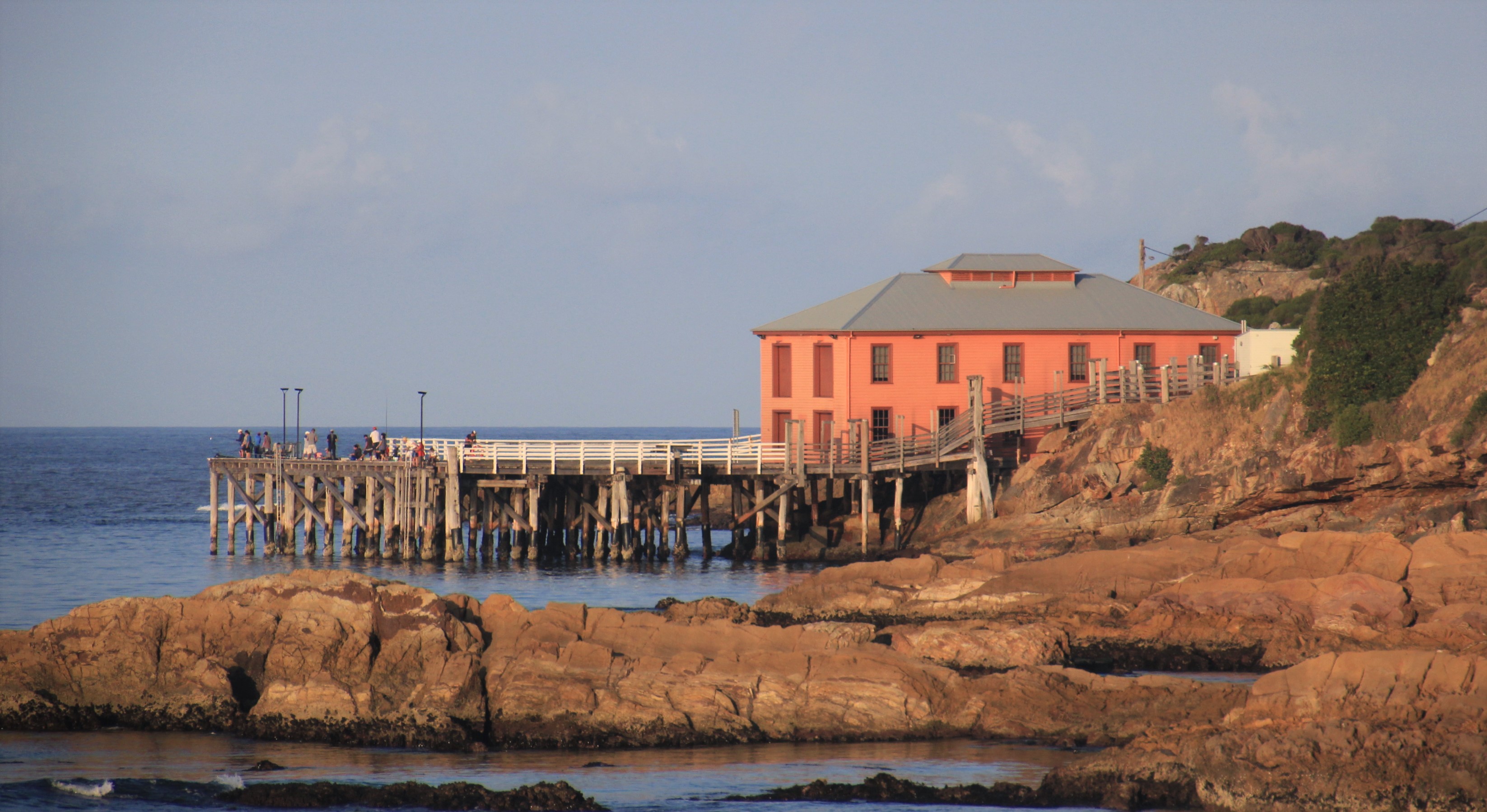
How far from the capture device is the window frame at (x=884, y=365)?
141ft

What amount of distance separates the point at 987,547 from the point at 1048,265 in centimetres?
1310

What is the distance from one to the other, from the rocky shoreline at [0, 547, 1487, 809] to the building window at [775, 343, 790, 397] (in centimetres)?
1898

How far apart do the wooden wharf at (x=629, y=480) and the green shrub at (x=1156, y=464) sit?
96.1 inches

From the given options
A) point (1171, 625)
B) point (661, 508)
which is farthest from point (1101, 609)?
point (661, 508)

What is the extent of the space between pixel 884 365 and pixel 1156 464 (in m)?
9.17

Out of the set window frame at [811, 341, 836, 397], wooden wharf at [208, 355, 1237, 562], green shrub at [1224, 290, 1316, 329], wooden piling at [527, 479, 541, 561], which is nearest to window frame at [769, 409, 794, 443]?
window frame at [811, 341, 836, 397]

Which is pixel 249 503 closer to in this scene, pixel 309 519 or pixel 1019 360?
pixel 309 519

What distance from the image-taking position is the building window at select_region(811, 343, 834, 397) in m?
43.3

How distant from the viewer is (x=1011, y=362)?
143ft

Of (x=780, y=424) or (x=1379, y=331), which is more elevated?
(x=1379, y=331)

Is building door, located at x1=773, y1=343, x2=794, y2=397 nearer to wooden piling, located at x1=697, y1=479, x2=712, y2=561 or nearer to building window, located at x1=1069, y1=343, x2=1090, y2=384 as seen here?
wooden piling, located at x1=697, y1=479, x2=712, y2=561

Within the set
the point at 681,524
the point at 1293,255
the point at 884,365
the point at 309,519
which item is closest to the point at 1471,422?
the point at 884,365

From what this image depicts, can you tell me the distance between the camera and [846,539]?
43.0m

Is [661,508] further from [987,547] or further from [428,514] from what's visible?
[987,547]
